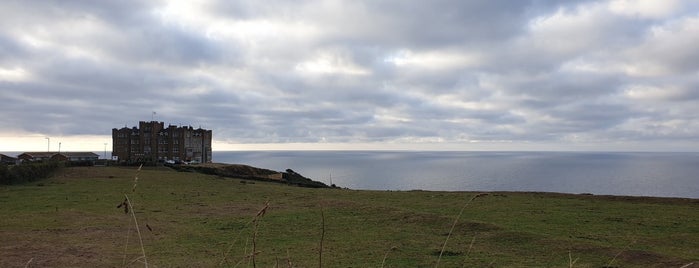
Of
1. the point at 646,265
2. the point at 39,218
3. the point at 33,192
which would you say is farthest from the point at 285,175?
the point at 646,265

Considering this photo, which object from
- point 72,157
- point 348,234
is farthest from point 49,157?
point 348,234

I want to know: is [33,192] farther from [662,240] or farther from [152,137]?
[152,137]

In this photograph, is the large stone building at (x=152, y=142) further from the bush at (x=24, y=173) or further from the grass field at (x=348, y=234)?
the grass field at (x=348, y=234)

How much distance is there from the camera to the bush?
124 ft

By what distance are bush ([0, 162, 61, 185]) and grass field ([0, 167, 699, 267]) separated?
13784 mm

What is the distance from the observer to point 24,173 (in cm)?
4034

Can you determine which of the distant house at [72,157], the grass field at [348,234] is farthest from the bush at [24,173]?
the distant house at [72,157]

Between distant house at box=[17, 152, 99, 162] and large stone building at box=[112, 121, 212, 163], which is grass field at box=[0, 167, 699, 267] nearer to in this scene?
distant house at box=[17, 152, 99, 162]

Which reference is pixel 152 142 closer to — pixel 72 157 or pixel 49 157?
pixel 72 157

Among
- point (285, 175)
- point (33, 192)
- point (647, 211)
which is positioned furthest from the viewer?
point (285, 175)

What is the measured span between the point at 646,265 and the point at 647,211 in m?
13.3

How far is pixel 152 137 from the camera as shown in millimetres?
114875

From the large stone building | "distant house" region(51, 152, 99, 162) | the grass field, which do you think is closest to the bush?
the grass field

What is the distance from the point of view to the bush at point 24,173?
37.7m
